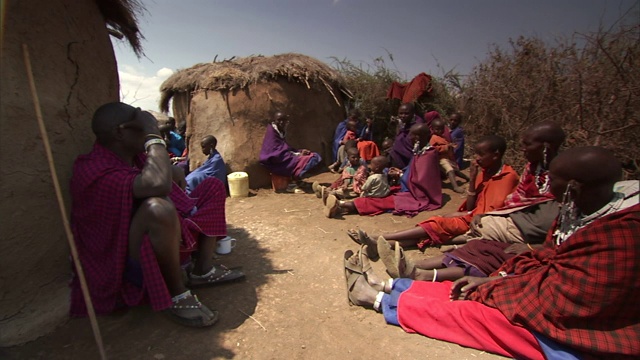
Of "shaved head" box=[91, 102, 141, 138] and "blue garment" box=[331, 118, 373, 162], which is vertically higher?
"shaved head" box=[91, 102, 141, 138]

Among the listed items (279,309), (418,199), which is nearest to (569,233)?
(279,309)

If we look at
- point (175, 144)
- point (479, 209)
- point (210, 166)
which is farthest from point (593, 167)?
point (175, 144)

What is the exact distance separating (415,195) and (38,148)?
432cm

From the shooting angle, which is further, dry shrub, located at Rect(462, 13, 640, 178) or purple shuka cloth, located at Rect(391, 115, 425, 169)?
purple shuka cloth, located at Rect(391, 115, 425, 169)

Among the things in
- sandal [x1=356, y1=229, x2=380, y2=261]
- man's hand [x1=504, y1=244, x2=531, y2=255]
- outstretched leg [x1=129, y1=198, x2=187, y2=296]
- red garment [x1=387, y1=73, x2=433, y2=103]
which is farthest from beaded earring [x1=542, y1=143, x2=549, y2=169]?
red garment [x1=387, y1=73, x2=433, y2=103]

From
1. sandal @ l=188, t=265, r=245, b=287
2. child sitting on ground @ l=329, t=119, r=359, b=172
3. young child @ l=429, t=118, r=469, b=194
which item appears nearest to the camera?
sandal @ l=188, t=265, r=245, b=287

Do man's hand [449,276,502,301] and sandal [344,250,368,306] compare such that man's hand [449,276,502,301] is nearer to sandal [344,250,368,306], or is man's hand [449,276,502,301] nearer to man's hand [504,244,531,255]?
man's hand [504,244,531,255]

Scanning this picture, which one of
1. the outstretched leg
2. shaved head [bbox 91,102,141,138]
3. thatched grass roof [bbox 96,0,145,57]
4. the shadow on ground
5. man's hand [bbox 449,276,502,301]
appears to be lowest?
the shadow on ground

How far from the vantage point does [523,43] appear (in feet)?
23.3

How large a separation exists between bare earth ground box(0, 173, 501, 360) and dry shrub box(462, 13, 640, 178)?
386cm

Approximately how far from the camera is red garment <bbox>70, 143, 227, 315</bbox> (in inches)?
80.2

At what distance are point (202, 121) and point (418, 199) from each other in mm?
4632

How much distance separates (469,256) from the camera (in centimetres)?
266

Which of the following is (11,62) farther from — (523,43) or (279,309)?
(523,43)
